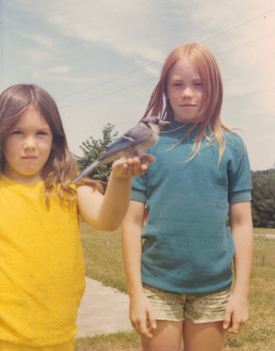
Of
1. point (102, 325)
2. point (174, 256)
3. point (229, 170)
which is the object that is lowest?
point (102, 325)

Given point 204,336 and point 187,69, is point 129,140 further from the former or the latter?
point 204,336

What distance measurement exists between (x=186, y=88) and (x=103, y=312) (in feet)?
10.5

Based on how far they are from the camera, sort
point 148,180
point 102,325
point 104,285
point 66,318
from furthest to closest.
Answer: point 104,285
point 102,325
point 148,180
point 66,318

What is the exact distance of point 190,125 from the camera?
194 centimetres

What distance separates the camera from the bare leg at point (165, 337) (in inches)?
70.4

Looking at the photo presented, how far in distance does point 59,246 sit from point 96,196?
11.5 inches

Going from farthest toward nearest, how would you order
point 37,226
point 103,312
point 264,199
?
point 264,199
point 103,312
point 37,226

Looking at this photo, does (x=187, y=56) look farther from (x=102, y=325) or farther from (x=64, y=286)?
(x=102, y=325)

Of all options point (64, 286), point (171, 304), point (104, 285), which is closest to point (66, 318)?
point (64, 286)

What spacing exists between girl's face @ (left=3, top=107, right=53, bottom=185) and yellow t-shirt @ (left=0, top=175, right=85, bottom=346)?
0.13 meters

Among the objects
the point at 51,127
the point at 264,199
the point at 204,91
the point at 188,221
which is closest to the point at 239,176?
the point at 188,221

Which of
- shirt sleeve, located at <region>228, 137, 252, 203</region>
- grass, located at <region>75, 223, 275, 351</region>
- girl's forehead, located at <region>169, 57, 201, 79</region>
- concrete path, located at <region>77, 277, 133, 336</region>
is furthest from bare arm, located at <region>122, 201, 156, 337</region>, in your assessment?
concrete path, located at <region>77, 277, 133, 336</region>

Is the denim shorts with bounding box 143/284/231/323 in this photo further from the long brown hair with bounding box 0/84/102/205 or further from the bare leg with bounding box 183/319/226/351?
the long brown hair with bounding box 0/84/102/205

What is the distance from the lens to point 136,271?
183 cm
